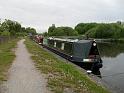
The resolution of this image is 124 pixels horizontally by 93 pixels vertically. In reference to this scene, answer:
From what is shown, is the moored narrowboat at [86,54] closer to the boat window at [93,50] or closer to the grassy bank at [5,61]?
the boat window at [93,50]

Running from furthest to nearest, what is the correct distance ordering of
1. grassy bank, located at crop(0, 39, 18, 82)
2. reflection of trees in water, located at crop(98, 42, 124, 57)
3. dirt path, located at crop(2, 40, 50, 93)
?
reflection of trees in water, located at crop(98, 42, 124, 57), grassy bank, located at crop(0, 39, 18, 82), dirt path, located at crop(2, 40, 50, 93)

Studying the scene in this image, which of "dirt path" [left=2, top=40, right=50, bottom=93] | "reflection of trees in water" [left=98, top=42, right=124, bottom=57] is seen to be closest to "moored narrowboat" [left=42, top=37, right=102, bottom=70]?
"dirt path" [left=2, top=40, right=50, bottom=93]

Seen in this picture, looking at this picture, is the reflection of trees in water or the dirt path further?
the reflection of trees in water

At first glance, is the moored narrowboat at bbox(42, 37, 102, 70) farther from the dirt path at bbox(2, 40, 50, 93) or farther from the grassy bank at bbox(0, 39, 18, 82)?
the dirt path at bbox(2, 40, 50, 93)

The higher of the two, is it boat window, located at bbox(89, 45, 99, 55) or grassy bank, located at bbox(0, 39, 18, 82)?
boat window, located at bbox(89, 45, 99, 55)

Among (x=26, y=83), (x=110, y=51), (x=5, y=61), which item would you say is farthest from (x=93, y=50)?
(x=110, y=51)

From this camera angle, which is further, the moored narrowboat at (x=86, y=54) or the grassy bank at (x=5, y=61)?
the moored narrowboat at (x=86, y=54)

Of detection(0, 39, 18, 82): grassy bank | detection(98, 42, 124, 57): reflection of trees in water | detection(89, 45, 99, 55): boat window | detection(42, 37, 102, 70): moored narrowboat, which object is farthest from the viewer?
detection(98, 42, 124, 57): reflection of trees in water

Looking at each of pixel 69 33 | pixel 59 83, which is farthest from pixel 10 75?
pixel 69 33

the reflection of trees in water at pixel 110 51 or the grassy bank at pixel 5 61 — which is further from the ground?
the grassy bank at pixel 5 61

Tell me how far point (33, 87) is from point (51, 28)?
518 ft

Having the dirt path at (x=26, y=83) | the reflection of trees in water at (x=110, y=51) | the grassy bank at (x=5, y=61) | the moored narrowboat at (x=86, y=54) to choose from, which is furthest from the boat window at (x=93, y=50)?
the reflection of trees in water at (x=110, y=51)

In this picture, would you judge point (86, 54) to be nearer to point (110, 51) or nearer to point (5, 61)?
point (5, 61)

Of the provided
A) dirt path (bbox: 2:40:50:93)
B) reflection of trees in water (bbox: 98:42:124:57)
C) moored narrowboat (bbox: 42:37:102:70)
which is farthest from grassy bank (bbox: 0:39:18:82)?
reflection of trees in water (bbox: 98:42:124:57)
